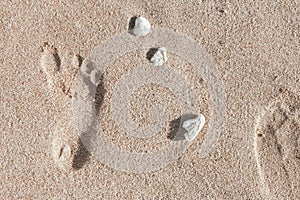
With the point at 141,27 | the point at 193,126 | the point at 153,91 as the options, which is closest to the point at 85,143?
the point at 153,91

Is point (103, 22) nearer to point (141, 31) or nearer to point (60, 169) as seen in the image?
point (141, 31)

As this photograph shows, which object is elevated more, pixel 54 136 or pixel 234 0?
pixel 234 0

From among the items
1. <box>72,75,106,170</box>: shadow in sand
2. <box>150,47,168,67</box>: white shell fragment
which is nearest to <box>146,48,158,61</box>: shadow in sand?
<box>150,47,168,67</box>: white shell fragment

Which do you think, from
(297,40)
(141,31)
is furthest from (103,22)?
(297,40)

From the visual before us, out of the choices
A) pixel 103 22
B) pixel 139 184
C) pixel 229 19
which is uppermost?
pixel 229 19

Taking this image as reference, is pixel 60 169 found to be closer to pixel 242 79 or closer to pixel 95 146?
pixel 95 146

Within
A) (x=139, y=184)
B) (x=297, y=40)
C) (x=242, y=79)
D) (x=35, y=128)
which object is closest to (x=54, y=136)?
(x=35, y=128)
